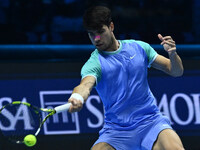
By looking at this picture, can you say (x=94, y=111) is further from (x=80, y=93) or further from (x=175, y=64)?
(x=80, y=93)

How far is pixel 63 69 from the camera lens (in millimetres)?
7660

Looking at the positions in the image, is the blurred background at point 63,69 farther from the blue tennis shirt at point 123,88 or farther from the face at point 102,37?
→ the face at point 102,37

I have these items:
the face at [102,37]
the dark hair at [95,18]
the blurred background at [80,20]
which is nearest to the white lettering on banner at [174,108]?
the blurred background at [80,20]

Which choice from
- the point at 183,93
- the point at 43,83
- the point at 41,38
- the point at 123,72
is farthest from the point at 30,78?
the point at 123,72

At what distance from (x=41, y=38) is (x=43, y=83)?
0.86 m

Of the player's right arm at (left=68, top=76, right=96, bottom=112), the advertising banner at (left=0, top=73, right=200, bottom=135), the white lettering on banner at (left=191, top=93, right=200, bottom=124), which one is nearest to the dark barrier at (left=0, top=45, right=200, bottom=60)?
the advertising banner at (left=0, top=73, right=200, bottom=135)

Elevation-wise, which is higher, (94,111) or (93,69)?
(93,69)

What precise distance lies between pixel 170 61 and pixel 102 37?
2.32 ft

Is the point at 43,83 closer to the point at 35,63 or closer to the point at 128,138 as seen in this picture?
the point at 35,63

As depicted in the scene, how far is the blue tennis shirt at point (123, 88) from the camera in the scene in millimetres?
5105

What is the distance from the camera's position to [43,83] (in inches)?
298

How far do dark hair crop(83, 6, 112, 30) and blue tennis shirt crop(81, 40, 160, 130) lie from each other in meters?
0.36

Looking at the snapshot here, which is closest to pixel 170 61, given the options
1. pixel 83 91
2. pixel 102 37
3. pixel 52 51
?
pixel 102 37

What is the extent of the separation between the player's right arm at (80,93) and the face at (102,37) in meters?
0.34
